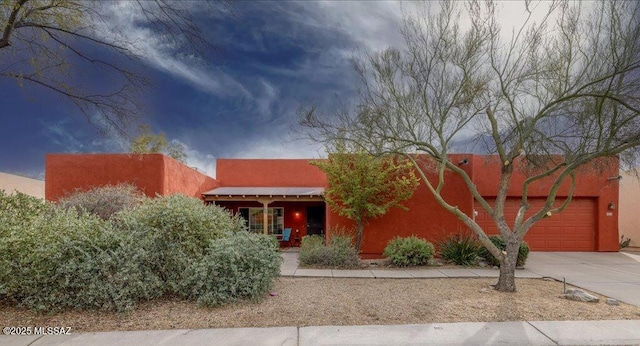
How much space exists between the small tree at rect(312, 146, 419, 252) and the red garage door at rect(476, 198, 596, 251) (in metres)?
4.36

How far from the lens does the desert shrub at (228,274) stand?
6.39 m

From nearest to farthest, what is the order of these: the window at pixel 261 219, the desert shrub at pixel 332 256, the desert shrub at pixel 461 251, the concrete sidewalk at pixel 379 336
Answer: the concrete sidewalk at pixel 379 336 → the desert shrub at pixel 332 256 → the desert shrub at pixel 461 251 → the window at pixel 261 219

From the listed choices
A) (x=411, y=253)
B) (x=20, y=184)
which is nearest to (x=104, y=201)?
(x=411, y=253)

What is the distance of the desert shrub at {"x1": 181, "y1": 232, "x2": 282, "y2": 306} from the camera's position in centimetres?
639

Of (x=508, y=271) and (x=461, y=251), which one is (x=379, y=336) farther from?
(x=461, y=251)

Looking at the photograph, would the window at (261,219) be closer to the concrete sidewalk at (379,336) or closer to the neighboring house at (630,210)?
the concrete sidewalk at (379,336)

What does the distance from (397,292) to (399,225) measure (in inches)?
240

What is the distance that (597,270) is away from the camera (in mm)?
10602

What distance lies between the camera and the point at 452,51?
8805mm

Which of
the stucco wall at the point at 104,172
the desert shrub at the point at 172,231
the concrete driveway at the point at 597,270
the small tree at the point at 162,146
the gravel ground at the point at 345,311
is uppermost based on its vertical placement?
the small tree at the point at 162,146

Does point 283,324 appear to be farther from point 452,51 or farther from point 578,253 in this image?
point 578,253

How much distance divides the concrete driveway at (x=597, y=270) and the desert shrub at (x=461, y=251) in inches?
60.4

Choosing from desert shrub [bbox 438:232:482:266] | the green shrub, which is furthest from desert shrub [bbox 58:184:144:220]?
desert shrub [bbox 438:232:482:266]

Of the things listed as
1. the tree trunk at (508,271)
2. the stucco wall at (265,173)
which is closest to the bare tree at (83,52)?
the tree trunk at (508,271)
